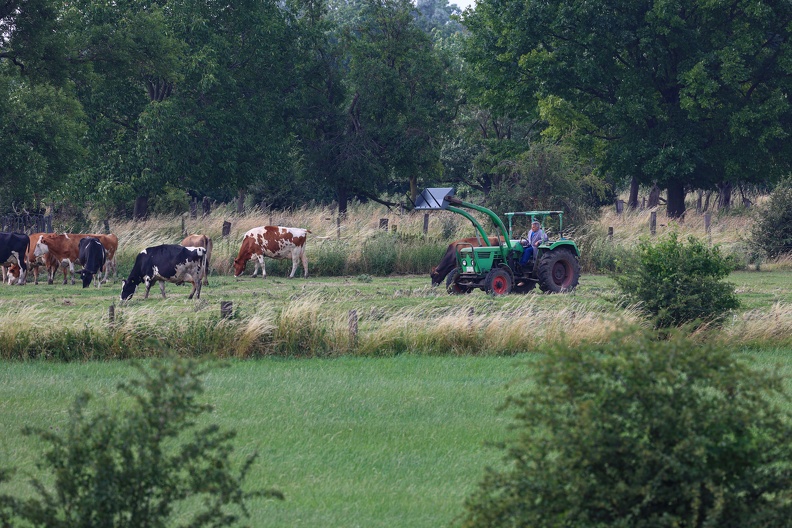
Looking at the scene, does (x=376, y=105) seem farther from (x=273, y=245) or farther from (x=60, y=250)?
(x=60, y=250)

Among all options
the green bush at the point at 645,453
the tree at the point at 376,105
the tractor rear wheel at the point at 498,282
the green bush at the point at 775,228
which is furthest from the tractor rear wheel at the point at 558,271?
the tree at the point at 376,105

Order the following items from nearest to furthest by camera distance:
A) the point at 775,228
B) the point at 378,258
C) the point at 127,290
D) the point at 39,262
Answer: the point at 127,290 → the point at 39,262 → the point at 378,258 → the point at 775,228

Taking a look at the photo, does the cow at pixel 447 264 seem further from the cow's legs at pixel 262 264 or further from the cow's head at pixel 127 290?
the cow's head at pixel 127 290

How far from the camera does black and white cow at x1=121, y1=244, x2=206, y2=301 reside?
21.5 metres

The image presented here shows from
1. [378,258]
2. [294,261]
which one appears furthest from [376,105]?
[294,261]

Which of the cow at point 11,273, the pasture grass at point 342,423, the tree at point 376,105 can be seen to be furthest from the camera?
the tree at point 376,105

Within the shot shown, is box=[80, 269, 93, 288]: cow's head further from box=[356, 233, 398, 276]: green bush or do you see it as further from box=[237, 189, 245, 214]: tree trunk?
box=[237, 189, 245, 214]: tree trunk

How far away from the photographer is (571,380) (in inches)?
202

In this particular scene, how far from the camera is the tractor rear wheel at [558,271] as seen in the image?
22.4 meters

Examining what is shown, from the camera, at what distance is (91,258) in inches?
957

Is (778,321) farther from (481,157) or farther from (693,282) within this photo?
(481,157)

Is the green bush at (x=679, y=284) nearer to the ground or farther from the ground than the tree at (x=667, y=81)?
nearer to the ground

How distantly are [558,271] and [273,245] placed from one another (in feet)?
29.0

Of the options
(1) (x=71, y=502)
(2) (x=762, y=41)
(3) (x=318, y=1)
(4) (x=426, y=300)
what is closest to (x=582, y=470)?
(1) (x=71, y=502)
